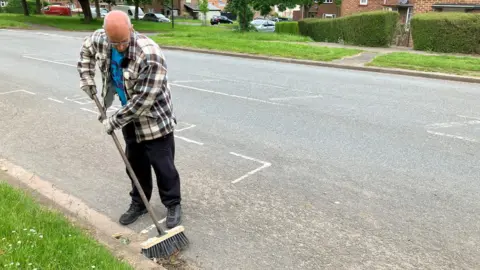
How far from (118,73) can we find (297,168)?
248cm

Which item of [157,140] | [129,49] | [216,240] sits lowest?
[216,240]

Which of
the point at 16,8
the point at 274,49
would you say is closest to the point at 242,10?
the point at 274,49

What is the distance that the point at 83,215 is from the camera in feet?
12.6

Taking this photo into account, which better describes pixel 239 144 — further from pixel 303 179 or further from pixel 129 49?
pixel 129 49

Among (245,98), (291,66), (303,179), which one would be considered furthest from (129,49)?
(291,66)

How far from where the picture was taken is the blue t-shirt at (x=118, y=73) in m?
3.27

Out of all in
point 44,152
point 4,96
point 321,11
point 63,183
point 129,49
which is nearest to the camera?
point 129,49

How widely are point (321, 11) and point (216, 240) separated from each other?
56984 millimetres

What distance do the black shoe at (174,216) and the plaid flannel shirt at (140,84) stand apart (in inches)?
27.8

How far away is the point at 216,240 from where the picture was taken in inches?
142

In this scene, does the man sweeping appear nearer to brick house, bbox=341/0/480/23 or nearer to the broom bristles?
the broom bristles

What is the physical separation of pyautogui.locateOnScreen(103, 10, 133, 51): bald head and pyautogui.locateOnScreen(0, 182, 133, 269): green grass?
4.60 ft

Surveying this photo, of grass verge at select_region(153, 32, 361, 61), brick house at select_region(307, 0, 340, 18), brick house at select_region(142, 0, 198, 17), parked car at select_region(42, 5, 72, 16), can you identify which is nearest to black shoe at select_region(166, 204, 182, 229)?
grass verge at select_region(153, 32, 361, 61)

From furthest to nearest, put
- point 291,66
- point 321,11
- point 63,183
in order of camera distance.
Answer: point 321,11
point 291,66
point 63,183
